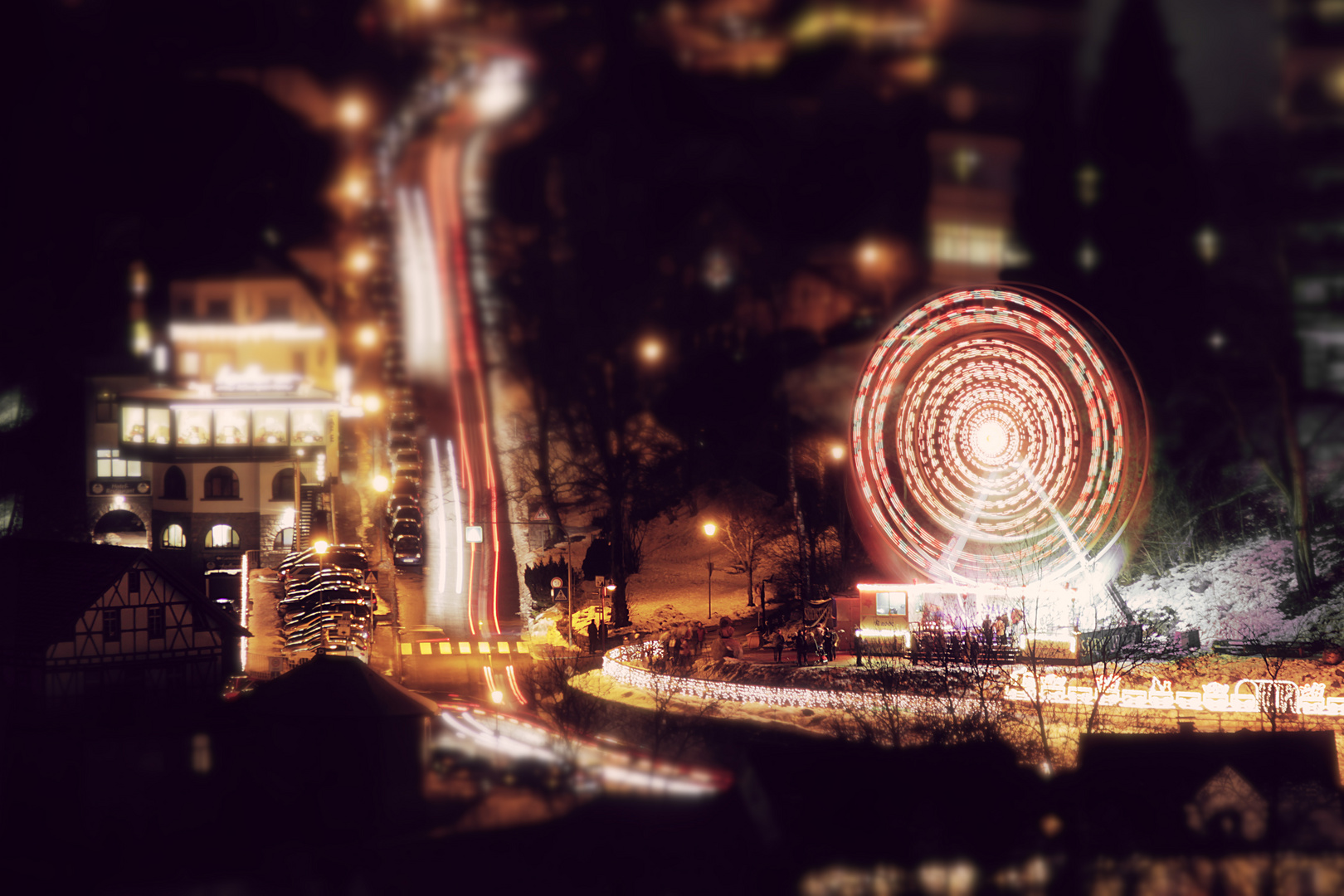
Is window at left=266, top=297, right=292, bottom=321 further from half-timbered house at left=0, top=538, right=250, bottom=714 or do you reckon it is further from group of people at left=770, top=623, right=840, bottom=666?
group of people at left=770, top=623, right=840, bottom=666

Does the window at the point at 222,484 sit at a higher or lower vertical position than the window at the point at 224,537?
higher

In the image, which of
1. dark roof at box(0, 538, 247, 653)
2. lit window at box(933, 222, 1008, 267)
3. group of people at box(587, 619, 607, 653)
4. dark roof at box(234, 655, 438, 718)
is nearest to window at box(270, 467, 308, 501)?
group of people at box(587, 619, 607, 653)

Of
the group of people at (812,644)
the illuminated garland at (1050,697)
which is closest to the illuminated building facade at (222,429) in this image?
the group of people at (812,644)

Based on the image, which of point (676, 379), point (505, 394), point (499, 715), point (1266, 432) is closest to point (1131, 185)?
point (1266, 432)

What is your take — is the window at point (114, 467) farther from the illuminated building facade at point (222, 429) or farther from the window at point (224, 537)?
the window at point (224, 537)

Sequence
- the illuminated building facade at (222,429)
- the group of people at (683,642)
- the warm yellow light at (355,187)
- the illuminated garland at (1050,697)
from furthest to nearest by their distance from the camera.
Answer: the warm yellow light at (355,187) < the illuminated building facade at (222,429) < the group of people at (683,642) < the illuminated garland at (1050,697)

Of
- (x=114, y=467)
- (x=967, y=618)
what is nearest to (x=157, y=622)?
(x=967, y=618)

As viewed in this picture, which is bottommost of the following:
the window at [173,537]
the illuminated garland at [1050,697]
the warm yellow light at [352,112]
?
the illuminated garland at [1050,697]
